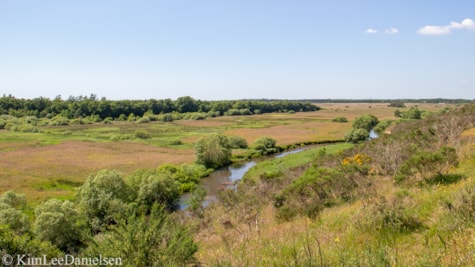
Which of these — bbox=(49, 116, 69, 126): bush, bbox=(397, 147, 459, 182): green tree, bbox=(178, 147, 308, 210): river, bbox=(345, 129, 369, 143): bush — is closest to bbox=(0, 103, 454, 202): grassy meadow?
bbox=(345, 129, 369, 143): bush

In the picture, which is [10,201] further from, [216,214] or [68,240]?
[216,214]

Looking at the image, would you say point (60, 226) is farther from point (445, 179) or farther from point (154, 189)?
point (445, 179)

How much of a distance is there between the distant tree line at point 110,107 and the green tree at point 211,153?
8688 centimetres

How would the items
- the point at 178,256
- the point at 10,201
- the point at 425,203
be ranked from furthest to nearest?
the point at 10,201
the point at 425,203
the point at 178,256

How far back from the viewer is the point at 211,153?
47688 mm

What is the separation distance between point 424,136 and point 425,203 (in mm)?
18627

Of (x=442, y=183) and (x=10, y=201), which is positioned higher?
(x=442, y=183)

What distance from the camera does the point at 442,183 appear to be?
11.6 meters

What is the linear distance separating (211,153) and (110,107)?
93631 millimetres

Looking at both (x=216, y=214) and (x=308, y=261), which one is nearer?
(x=308, y=261)

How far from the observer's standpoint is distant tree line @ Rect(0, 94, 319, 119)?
118 m

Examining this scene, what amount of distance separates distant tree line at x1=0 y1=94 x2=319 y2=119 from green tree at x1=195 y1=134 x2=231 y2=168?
86875 millimetres

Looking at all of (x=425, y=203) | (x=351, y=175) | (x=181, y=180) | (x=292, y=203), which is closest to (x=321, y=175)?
(x=351, y=175)

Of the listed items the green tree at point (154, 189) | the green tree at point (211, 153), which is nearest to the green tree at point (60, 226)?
the green tree at point (154, 189)
